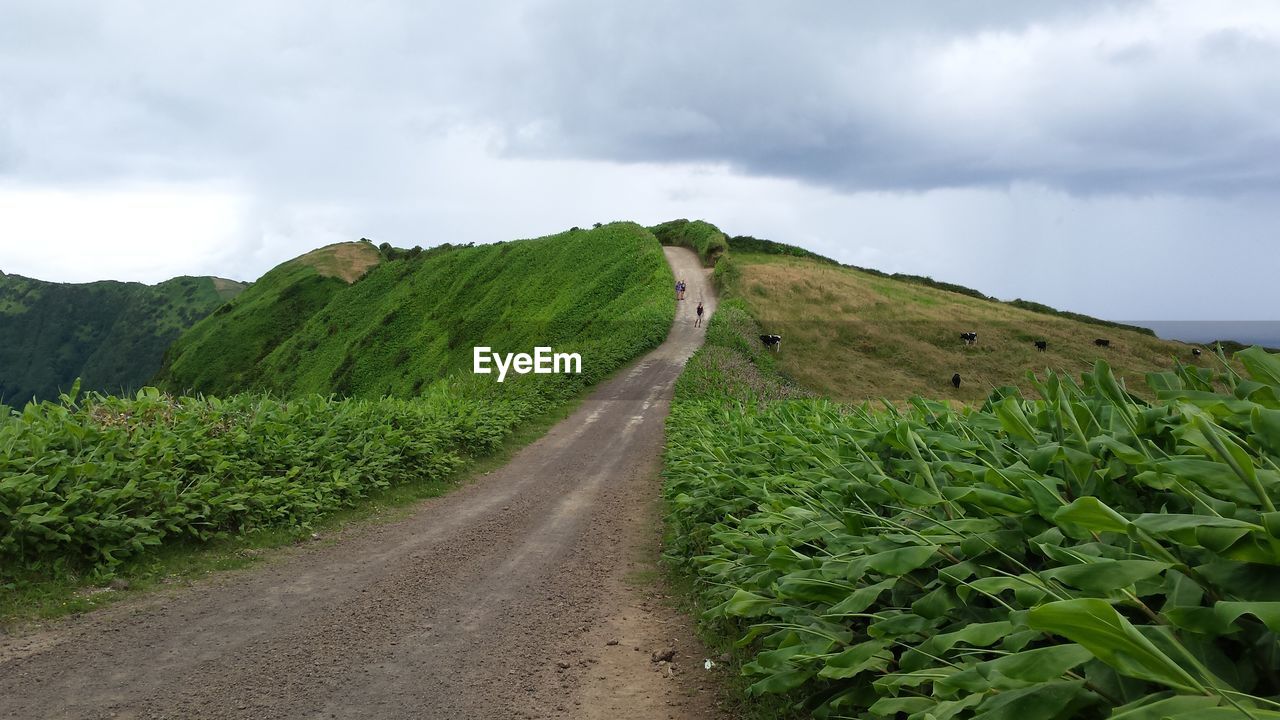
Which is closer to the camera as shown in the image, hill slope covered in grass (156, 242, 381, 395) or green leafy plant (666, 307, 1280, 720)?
green leafy plant (666, 307, 1280, 720)

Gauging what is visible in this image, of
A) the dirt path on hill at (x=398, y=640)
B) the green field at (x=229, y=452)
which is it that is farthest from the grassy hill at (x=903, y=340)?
the dirt path on hill at (x=398, y=640)

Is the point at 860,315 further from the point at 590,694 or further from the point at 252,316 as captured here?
the point at 252,316

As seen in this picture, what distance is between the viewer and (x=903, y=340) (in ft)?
127

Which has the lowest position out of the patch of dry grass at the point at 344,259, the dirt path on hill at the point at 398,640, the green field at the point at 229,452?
the dirt path on hill at the point at 398,640

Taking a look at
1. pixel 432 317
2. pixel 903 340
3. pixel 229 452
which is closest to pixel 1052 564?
pixel 229 452

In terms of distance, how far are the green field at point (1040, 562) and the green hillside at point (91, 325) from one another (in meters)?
142

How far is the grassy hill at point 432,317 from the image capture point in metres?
44.2

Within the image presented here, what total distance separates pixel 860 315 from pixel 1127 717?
139ft

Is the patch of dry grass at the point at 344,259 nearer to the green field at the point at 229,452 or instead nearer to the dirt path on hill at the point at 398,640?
the green field at the point at 229,452

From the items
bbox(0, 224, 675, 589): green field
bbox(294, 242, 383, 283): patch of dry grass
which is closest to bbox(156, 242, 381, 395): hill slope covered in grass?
bbox(294, 242, 383, 283): patch of dry grass

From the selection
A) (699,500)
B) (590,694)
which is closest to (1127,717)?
(590,694)

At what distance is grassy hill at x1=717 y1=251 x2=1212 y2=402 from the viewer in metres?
34.7

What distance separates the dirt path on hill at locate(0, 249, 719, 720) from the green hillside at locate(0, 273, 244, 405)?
135 metres

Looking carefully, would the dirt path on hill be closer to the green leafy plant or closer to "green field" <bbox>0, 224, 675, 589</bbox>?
"green field" <bbox>0, 224, 675, 589</bbox>
